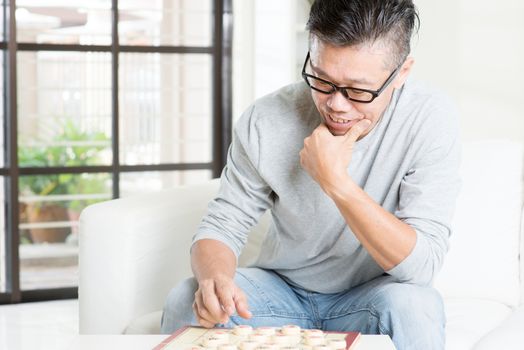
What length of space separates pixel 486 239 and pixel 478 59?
1181 mm

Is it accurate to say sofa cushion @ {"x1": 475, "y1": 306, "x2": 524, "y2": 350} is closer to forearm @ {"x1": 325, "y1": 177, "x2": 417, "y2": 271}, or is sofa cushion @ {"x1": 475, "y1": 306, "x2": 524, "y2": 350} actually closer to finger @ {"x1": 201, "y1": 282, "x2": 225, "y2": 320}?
forearm @ {"x1": 325, "y1": 177, "x2": 417, "y2": 271}

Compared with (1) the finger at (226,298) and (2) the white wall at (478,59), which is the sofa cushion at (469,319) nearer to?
(1) the finger at (226,298)

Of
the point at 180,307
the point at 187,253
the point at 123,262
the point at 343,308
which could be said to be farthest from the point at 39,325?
the point at 343,308

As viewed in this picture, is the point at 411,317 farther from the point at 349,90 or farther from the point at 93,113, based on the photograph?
the point at 93,113

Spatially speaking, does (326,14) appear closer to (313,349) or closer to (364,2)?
(364,2)

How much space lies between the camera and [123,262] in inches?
86.7

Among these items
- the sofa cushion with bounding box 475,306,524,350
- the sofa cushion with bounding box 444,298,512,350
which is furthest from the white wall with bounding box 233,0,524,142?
the sofa cushion with bounding box 475,306,524,350

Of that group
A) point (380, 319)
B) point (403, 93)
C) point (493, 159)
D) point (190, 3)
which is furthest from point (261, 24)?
point (380, 319)

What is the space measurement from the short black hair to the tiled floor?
2.14 metres

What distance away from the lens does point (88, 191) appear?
14.9 ft

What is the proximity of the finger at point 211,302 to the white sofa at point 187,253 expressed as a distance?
48 centimetres

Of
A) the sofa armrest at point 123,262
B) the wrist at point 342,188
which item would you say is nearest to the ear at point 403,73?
the wrist at point 342,188

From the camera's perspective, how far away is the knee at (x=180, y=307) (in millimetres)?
1825

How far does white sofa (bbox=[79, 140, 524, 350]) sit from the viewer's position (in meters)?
2.20
